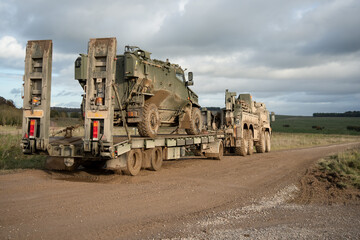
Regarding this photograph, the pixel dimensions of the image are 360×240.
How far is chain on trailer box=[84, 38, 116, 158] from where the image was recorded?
8422 mm

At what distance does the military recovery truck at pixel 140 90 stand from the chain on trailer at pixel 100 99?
0.08 feet

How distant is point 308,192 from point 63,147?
21.8 feet

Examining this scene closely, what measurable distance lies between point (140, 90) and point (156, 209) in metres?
5.25

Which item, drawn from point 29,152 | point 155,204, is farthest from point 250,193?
point 29,152

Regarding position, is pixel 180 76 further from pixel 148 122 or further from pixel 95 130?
pixel 95 130

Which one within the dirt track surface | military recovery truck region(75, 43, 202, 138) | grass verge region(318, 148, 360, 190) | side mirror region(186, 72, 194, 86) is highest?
side mirror region(186, 72, 194, 86)

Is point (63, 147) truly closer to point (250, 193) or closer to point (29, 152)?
point (29, 152)

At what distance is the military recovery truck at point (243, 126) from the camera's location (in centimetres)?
1828

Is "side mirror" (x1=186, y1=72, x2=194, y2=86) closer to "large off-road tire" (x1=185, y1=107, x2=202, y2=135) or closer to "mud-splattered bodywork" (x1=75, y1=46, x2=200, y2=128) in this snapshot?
"mud-splattered bodywork" (x1=75, y1=46, x2=200, y2=128)

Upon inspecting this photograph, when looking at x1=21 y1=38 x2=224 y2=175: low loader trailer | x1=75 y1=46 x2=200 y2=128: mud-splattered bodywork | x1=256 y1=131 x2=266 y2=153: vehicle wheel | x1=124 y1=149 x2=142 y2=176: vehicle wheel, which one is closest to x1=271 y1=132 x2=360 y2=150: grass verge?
x1=256 y1=131 x2=266 y2=153: vehicle wheel

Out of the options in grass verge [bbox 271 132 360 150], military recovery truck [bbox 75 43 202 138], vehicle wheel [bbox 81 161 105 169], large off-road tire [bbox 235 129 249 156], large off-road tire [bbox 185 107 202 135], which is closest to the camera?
military recovery truck [bbox 75 43 202 138]

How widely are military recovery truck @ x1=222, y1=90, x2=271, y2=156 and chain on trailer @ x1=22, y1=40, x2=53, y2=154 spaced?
1071cm

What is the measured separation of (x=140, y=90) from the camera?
10.9 meters

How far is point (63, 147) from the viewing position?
9023 mm
